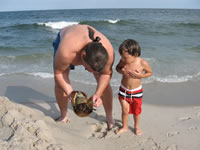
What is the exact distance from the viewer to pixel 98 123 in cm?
305

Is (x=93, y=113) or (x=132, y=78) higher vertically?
(x=132, y=78)

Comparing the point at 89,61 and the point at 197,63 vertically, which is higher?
the point at 89,61

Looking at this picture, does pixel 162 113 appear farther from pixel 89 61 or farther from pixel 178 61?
pixel 178 61

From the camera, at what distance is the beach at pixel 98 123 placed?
2.21 m

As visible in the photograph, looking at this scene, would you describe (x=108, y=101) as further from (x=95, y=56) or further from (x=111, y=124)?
(x=95, y=56)

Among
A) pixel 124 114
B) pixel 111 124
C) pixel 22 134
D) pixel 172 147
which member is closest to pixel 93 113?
pixel 111 124

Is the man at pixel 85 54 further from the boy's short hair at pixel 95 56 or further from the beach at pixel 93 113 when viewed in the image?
the beach at pixel 93 113

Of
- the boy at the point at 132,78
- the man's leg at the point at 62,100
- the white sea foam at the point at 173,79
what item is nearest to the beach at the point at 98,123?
the man's leg at the point at 62,100

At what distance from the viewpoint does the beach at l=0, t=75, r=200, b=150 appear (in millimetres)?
2215

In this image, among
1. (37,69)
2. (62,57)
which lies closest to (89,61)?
(62,57)

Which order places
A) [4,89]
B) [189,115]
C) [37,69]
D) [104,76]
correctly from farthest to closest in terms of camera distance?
1. [37,69]
2. [4,89]
3. [189,115]
4. [104,76]

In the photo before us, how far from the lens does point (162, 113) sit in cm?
339

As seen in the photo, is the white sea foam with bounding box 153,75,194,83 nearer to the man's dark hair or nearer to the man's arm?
the man's arm

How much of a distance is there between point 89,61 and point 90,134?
1.23m
